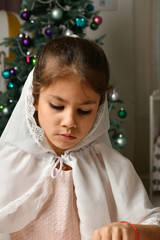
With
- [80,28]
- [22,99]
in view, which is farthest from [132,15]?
[22,99]

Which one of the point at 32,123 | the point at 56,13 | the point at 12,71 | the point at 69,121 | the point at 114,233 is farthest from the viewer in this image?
the point at 12,71

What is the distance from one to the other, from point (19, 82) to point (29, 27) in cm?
43

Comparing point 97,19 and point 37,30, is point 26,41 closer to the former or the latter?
point 37,30

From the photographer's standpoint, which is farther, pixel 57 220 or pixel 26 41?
pixel 26 41

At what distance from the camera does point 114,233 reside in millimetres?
921

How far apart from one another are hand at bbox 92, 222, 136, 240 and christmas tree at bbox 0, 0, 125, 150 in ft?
5.56

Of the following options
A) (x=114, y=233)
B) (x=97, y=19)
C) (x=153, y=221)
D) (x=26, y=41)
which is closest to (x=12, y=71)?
(x=26, y=41)

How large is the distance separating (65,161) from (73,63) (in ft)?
1.27

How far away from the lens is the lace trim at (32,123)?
4.22 ft

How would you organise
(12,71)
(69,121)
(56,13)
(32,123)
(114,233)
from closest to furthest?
1. (114,233)
2. (69,121)
3. (32,123)
4. (56,13)
5. (12,71)

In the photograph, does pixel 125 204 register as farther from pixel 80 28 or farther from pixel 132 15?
pixel 132 15

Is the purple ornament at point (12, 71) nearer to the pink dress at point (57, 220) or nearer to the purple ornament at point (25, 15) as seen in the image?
the purple ornament at point (25, 15)

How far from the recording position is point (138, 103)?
3.94m

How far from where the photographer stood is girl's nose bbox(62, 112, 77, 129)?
1152 millimetres
